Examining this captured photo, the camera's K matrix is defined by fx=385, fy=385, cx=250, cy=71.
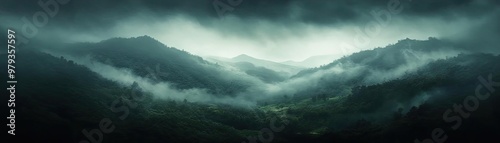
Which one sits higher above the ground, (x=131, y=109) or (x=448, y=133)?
(x=131, y=109)

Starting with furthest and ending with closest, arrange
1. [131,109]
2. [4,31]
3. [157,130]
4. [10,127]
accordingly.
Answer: [4,31] → [131,109] → [157,130] → [10,127]

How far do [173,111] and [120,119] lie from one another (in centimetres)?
3927

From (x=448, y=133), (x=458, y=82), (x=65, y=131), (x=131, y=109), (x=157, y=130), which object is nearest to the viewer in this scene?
(x=65, y=131)

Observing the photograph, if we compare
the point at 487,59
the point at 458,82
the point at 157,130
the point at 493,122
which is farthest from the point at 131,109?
the point at 487,59

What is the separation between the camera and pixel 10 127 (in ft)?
276

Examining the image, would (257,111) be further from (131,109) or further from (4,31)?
(4,31)

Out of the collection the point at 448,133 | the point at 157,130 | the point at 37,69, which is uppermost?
the point at 37,69

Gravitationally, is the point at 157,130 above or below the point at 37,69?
below

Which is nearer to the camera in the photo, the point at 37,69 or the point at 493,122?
the point at 493,122

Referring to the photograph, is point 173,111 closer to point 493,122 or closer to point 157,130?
point 157,130

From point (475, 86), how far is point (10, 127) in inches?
6198

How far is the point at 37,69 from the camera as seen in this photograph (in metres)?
158

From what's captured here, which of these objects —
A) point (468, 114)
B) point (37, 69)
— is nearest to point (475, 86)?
point (468, 114)

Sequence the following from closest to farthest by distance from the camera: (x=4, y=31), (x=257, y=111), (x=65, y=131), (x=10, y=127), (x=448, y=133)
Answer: (x=10, y=127), (x=65, y=131), (x=448, y=133), (x=4, y=31), (x=257, y=111)
